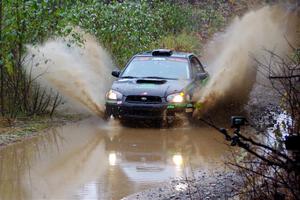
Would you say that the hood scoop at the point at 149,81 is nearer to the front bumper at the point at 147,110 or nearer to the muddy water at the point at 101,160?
the front bumper at the point at 147,110

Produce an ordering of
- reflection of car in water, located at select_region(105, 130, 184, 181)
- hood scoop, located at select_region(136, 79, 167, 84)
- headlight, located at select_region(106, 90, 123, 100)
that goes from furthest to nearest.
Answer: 1. hood scoop, located at select_region(136, 79, 167, 84)
2. headlight, located at select_region(106, 90, 123, 100)
3. reflection of car in water, located at select_region(105, 130, 184, 181)

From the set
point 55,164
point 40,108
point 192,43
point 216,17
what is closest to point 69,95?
point 40,108

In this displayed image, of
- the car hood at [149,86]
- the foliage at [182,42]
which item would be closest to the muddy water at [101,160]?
the car hood at [149,86]

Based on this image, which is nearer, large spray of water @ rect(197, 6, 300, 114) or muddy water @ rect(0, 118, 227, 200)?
muddy water @ rect(0, 118, 227, 200)

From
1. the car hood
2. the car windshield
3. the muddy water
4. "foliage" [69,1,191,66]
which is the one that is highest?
"foliage" [69,1,191,66]

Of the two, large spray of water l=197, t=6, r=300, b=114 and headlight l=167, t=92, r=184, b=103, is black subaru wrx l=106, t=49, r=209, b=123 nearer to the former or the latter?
headlight l=167, t=92, r=184, b=103

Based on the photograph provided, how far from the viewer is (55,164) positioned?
10180 millimetres

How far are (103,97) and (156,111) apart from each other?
2.51 metres

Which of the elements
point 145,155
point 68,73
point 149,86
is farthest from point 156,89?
point 145,155

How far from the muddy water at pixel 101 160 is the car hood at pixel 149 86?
2.73ft

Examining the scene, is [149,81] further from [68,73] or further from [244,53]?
[244,53]

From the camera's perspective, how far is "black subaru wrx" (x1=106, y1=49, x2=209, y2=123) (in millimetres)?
13539

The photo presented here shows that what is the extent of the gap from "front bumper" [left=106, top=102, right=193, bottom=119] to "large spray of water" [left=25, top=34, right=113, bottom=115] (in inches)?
50.2

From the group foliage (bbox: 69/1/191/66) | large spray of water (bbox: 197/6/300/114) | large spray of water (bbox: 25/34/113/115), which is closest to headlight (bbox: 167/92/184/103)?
large spray of water (bbox: 197/6/300/114)
